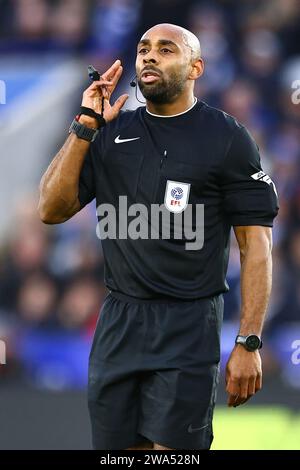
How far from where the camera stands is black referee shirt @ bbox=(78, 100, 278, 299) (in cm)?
405

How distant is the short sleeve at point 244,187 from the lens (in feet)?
13.3

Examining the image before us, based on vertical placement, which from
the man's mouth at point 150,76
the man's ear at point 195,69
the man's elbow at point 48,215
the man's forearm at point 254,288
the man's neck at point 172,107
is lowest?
the man's forearm at point 254,288

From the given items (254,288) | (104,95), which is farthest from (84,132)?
(254,288)

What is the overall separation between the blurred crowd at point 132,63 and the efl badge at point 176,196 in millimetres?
4117

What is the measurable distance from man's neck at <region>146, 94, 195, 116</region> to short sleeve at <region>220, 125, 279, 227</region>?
25 centimetres

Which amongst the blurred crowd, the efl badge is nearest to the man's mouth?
the efl badge

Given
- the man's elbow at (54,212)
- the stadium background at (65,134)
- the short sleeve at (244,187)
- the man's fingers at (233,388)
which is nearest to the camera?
the man's fingers at (233,388)

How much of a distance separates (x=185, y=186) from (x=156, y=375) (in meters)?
0.77

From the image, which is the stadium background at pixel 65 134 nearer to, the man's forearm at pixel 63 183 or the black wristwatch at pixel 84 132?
the man's forearm at pixel 63 183

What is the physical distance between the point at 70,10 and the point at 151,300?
17.3 feet

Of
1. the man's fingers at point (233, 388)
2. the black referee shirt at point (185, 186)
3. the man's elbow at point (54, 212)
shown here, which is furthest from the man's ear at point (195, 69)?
the man's fingers at point (233, 388)

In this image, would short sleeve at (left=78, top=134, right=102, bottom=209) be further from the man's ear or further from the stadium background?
the stadium background

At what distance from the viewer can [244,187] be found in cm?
405

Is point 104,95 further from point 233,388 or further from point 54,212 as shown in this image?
point 233,388
